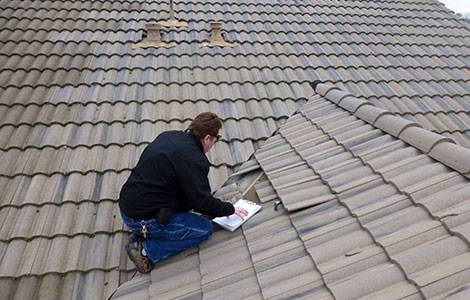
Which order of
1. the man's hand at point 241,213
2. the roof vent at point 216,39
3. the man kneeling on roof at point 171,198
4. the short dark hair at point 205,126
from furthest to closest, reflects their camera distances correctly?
the roof vent at point 216,39
the man's hand at point 241,213
the short dark hair at point 205,126
the man kneeling on roof at point 171,198

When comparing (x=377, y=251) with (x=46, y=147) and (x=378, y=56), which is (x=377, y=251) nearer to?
(x=46, y=147)

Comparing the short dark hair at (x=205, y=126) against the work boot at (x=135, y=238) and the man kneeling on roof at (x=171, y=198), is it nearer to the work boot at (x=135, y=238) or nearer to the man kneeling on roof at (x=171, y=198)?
the man kneeling on roof at (x=171, y=198)

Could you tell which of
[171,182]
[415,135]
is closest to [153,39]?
[171,182]

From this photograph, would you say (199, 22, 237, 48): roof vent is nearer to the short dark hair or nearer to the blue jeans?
the short dark hair

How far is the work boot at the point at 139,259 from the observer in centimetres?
243

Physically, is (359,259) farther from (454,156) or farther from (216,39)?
(216,39)

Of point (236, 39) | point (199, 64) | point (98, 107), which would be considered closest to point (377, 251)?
point (98, 107)

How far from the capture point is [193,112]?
163 inches

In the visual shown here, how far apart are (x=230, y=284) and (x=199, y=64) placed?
3676 mm

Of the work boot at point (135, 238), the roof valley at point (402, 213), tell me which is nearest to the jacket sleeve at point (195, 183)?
the work boot at point (135, 238)

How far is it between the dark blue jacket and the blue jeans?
0.25ft

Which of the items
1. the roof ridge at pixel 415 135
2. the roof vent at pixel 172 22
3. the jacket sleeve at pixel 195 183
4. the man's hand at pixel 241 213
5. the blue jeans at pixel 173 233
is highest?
the roof ridge at pixel 415 135

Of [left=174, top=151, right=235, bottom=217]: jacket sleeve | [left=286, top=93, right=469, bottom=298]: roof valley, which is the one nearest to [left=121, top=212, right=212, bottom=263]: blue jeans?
[left=174, top=151, right=235, bottom=217]: jacket sleeve

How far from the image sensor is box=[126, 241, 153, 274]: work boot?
2426 mm
